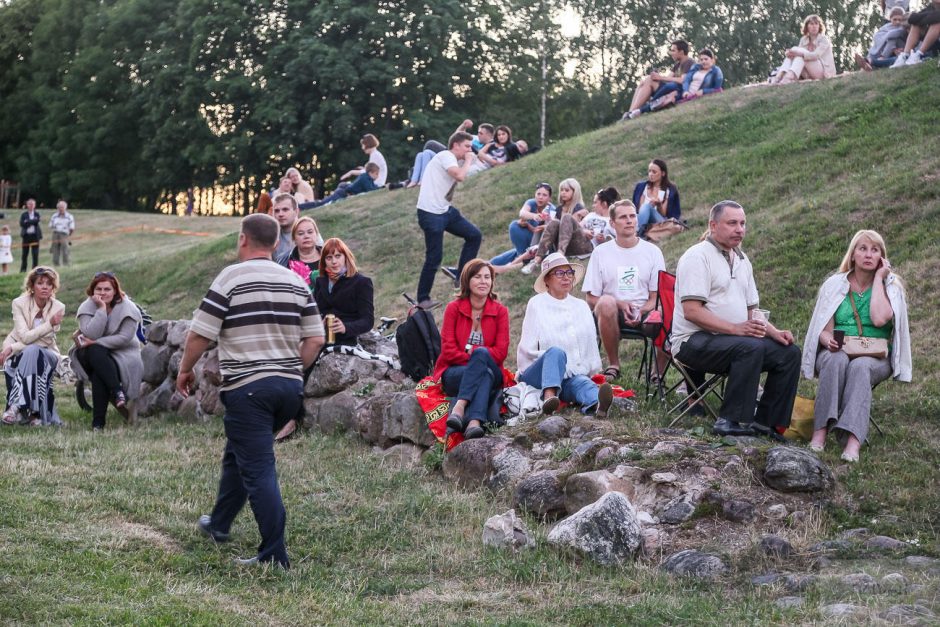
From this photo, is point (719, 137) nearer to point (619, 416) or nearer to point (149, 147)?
point (619, 416)

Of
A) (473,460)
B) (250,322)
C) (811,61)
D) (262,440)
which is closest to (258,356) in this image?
(250,322)

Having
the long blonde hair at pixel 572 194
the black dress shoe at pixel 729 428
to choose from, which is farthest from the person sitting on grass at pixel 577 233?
the black dress shoe at pixel 729 428

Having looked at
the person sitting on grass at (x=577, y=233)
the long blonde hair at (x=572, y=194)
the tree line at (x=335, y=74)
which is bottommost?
the person sitting on grass at (x=577, y=233)

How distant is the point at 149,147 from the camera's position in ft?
141

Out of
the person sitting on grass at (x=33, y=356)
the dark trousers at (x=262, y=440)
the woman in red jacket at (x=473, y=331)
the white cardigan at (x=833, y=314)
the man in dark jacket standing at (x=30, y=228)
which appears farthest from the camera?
the man in dark jacket standing at (x=30, y=228)

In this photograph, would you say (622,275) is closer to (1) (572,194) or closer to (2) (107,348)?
(1) (572,194)

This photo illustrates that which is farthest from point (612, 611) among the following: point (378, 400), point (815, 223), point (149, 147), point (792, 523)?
point (149, 147)

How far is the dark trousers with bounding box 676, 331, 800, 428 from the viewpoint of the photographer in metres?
7.90

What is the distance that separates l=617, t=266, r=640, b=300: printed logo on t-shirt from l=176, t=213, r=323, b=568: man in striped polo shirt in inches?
175

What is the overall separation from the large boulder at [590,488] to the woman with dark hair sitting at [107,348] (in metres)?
5.81

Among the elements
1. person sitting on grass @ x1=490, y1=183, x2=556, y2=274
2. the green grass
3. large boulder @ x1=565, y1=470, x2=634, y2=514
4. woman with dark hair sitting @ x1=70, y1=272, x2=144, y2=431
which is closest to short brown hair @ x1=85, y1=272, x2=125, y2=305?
woman with dark hair sitting @ x1=70, y1=272, x2=144, y2=431

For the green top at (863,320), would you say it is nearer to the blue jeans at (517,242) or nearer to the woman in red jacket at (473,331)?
the woman in red jacket at (473,331)

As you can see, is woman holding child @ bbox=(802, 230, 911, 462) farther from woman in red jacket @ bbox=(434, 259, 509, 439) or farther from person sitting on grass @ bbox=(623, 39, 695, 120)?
person sitting on grass @ bbox=(623, 39, 695, 120)

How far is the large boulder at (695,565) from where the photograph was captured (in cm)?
595
